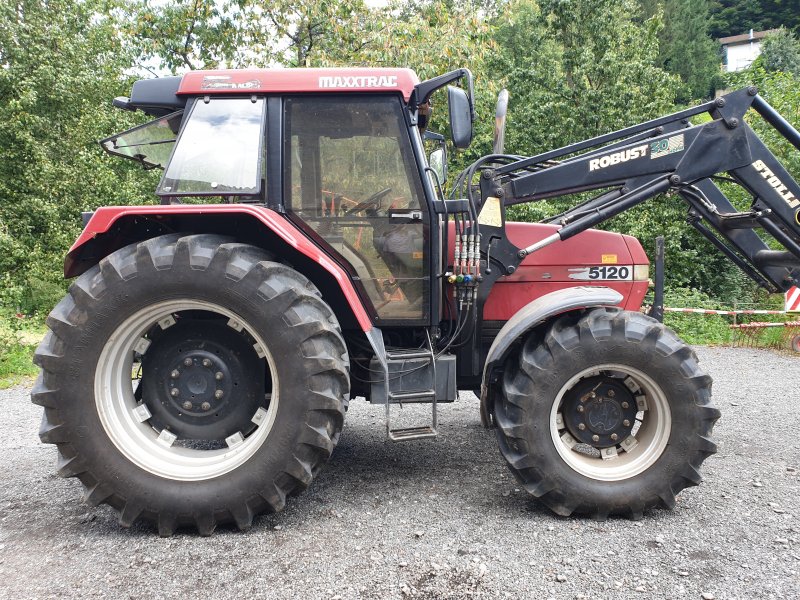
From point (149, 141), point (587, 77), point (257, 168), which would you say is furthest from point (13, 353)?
point (587, 77)

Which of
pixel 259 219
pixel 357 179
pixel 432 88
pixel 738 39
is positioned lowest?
pixel 259 219

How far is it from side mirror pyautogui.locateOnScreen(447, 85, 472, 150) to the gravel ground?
6.32 feet

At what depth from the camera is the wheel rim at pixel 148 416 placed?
2.84 meters

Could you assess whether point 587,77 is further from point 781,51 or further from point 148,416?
point 781,51

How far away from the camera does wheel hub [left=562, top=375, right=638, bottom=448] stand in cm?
313

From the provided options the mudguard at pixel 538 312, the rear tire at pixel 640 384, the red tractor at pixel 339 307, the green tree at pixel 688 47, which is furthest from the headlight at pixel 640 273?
the green tree at pixel 688 47

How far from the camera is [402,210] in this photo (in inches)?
126

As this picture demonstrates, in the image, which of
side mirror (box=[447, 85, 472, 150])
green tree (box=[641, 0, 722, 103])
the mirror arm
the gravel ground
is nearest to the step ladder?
the gravel ground

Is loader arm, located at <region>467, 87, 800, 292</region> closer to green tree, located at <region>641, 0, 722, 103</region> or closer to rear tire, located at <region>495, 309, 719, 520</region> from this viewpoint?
rear tire, located at <region>495, 309, 719, 520</region>

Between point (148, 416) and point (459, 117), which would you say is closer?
point (459, 117)

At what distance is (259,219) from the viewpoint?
2.93m

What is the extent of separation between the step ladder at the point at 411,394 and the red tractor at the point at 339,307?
0.01 m

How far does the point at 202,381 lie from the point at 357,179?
4.54 ft

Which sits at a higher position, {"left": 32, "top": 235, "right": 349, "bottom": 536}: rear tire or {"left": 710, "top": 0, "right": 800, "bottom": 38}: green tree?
{"left": 710, "top": 0, "right": 800, "bottom": 38}: green tree
